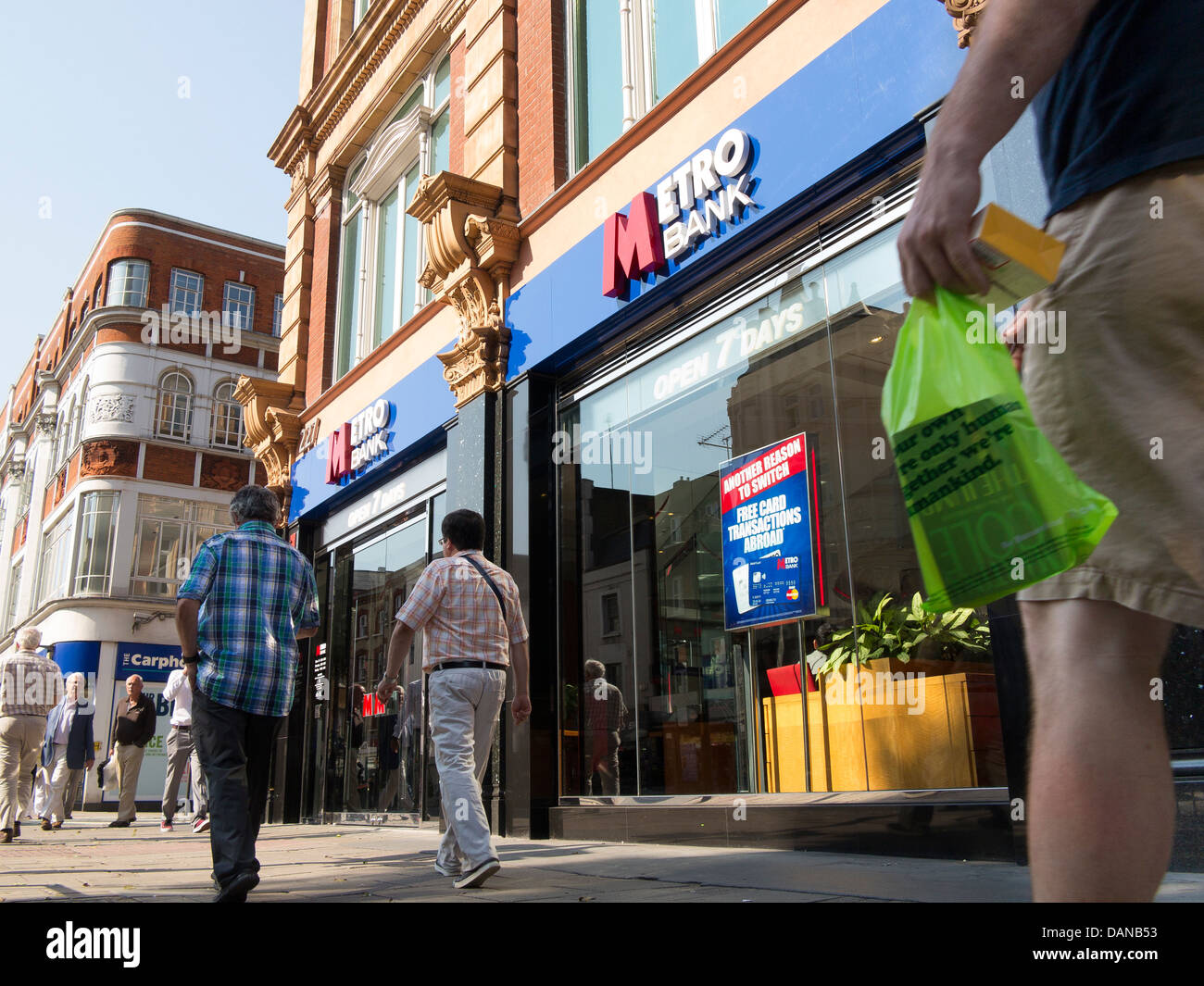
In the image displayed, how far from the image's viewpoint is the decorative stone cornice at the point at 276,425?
13.6 metres

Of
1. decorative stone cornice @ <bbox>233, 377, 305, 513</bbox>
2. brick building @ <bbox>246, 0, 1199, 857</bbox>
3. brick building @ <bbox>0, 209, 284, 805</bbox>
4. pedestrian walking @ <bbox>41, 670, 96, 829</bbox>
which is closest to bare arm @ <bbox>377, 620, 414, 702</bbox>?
brick building @ <bbox>246, 0, 1199, 857</bbox>

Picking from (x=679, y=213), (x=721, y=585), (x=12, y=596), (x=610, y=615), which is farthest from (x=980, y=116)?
(x=12, y=596)

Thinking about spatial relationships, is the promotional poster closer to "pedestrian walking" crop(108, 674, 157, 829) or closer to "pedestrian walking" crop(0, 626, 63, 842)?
"pedestrian walking" crop(0, 626, 63, 842)

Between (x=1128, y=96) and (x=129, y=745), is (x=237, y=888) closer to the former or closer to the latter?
(x=1128, y=96)

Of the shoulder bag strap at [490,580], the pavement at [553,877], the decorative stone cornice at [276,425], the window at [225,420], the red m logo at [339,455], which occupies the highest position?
the window at [225,420]

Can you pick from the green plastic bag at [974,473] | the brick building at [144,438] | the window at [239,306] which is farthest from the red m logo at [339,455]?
the window at [239,306]

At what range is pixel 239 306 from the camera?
32125 millimetres

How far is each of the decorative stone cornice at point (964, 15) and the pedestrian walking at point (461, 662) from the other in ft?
11.6

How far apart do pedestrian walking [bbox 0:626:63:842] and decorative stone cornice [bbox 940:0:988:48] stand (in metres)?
8.87

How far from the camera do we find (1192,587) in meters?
1.35

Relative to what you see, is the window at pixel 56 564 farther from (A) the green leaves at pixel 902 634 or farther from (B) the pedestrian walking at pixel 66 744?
(A) the green leaves at pixel 902 634

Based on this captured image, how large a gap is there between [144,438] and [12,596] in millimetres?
14485

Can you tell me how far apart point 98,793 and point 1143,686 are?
2709 cm

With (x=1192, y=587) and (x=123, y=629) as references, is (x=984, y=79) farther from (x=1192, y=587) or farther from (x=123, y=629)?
(x=123, y=629)
